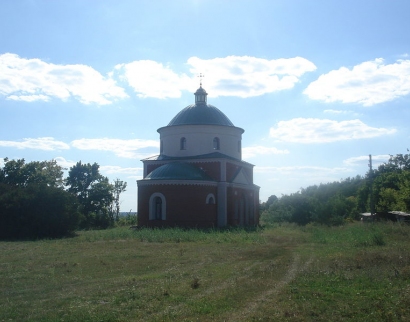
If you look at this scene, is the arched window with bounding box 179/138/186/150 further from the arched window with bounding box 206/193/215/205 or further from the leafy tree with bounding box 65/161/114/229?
the leafy tree with bounding box 65/161/114/229

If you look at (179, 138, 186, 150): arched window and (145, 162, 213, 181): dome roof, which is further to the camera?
(179, 138, 186, 150): arched window

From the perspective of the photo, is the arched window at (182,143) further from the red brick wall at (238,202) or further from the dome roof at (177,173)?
the red brick wall at (238,202)

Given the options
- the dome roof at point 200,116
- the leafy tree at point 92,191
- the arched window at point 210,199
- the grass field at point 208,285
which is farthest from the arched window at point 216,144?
the grass field at point 208,285

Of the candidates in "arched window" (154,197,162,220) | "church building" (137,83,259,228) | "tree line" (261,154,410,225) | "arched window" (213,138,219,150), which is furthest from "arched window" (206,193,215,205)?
"tree line" (261,154,410,225)

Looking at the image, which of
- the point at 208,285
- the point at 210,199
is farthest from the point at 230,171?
the point at 208,285

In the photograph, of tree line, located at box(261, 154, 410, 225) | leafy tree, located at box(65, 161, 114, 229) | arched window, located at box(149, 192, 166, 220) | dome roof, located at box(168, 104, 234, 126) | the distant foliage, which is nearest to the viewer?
the distant foliage

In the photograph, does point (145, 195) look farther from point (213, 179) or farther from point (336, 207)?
point (336, 207)

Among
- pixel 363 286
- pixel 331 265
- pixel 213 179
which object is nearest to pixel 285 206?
pixel 213 179

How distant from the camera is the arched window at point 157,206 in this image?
Answer: 116 ft

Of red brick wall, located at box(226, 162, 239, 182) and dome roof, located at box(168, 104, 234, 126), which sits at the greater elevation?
dome roof, located at box(168, 104, 234, 126)

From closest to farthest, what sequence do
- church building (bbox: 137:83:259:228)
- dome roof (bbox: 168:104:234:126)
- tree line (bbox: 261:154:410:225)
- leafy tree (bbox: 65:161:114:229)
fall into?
church building (bbox: 137:83:259:228) → dome roof (bbox: 168:104:234:126) → tree line (bbox: 261:154:410:225) → leafy tree (bbox: 65:161:114:229)

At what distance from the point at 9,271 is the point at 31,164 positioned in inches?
1428

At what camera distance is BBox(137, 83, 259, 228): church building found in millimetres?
35125

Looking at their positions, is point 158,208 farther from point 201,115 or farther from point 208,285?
point 208,285
